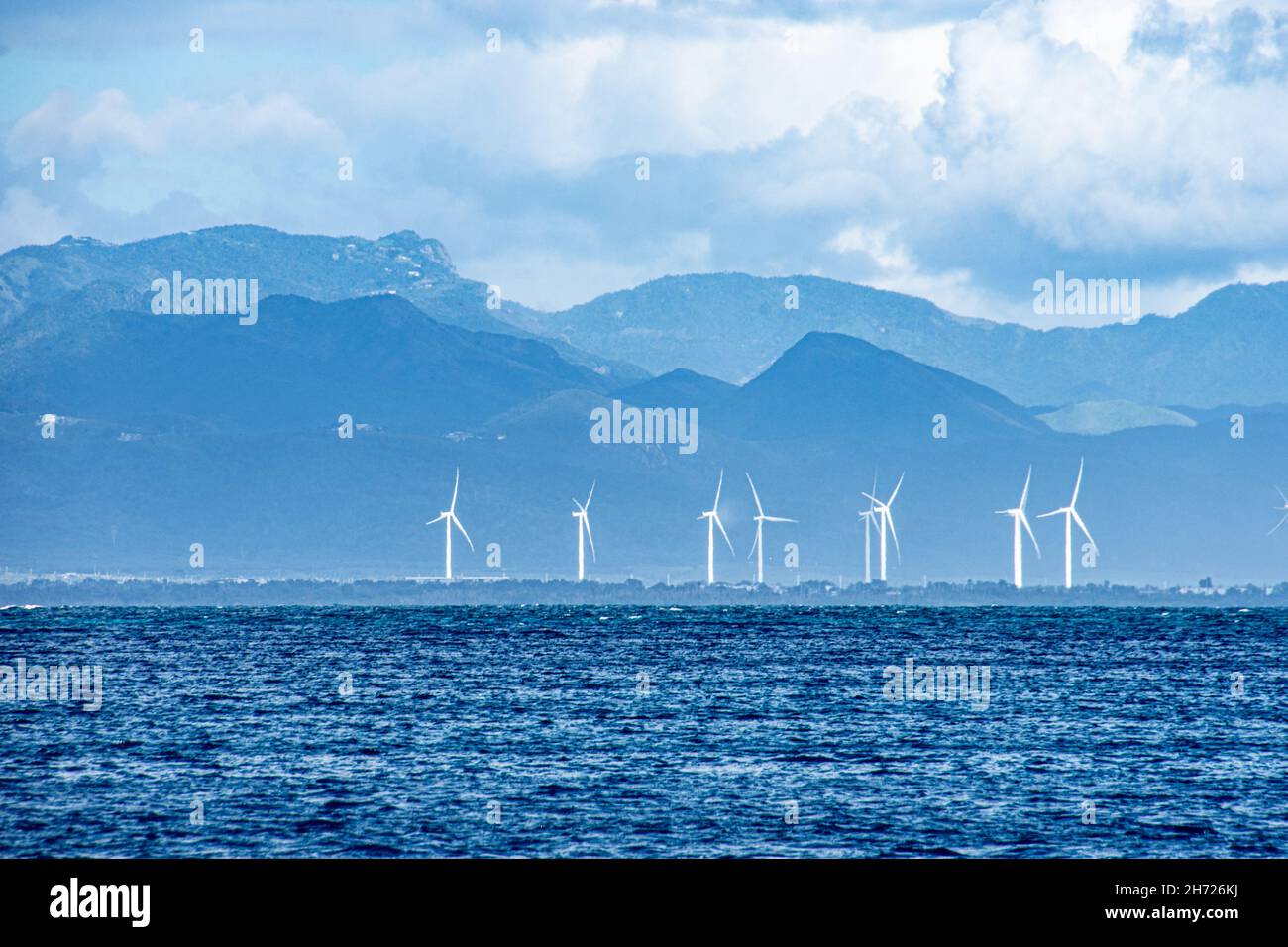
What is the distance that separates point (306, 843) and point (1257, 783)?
112ft

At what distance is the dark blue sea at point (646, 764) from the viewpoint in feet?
164

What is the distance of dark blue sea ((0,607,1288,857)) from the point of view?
164 ft

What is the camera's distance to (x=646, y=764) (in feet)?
220

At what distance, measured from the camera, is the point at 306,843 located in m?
48.6
